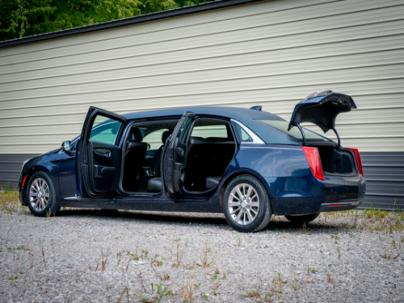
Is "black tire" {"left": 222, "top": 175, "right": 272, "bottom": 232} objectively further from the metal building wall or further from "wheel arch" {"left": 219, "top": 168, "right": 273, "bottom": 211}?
the metal building wall

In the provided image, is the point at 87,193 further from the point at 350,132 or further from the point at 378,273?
the point at 378,273

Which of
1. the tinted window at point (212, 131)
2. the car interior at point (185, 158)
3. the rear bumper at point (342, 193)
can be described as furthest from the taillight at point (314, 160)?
the tinted window at point (212, 131)

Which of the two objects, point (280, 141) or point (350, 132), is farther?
point (350, 132)

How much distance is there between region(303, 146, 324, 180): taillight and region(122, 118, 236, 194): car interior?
1.30 meters

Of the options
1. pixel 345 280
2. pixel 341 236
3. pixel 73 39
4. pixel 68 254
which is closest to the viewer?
pixel 345 280

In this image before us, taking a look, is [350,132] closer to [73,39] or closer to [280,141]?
[280,141]

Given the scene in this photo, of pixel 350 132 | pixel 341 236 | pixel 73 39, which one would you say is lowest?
pixel 341 236

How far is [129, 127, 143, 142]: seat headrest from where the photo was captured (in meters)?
10.2

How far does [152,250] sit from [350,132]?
5538 millimetres

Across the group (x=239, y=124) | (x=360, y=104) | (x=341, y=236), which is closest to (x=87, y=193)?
Answer: (x=239, y=124)

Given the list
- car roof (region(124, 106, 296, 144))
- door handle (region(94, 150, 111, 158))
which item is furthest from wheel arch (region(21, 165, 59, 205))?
car roof (region(124, 106, 296, 144))

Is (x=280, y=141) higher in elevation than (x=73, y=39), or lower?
lower

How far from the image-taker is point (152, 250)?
283 inches

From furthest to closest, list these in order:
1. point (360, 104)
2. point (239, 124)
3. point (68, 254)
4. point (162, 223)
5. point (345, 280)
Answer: point (360, 104)
point (162, 223)
point (239, 124)
point (68, 254)
point (345, 280)
